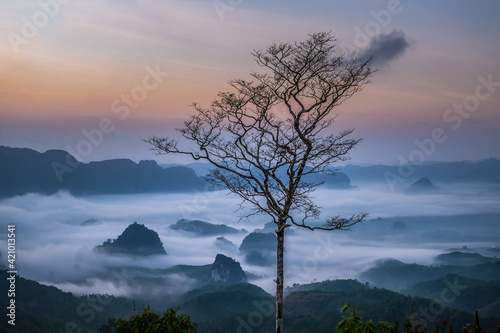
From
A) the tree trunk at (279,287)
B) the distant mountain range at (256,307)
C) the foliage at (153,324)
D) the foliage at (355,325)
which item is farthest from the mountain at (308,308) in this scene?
the foliage at (153,324)

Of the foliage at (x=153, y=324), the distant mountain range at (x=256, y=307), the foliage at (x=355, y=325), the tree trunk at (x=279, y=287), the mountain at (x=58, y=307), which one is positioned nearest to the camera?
the foliage at (x=355, y=325)

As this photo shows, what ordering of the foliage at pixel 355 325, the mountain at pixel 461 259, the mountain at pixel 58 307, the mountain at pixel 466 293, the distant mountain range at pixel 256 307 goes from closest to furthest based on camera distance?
the foliage at pixel 355 325 → the distant mountain range at pixel 256 307 → the mountain at pixel 58 307 → the mountain at pixel 466 293 → the mountain at pixel 461 259

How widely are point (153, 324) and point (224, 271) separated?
5824 inches

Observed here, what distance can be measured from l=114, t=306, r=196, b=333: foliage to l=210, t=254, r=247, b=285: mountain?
14374cm

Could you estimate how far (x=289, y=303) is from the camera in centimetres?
9462

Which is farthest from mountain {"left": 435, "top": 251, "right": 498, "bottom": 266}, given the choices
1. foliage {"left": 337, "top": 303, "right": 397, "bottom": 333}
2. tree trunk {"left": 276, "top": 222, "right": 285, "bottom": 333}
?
foliage {"left": 337, "top": 303, "right": 397, "bottom": 333}

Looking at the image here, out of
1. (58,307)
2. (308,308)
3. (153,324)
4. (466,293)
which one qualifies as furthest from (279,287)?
(466,293)

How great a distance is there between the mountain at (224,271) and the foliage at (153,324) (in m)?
144

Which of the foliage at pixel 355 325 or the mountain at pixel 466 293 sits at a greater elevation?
the foliage at pixel 355 325

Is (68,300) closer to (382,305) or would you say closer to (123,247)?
(382,305)

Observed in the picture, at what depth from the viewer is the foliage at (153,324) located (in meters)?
7.64

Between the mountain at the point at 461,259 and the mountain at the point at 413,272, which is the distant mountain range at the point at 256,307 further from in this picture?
the mountain at the point at 461,259

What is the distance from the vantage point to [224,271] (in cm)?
15138

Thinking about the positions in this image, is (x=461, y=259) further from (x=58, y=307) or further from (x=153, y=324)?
(x=153, y=324)
